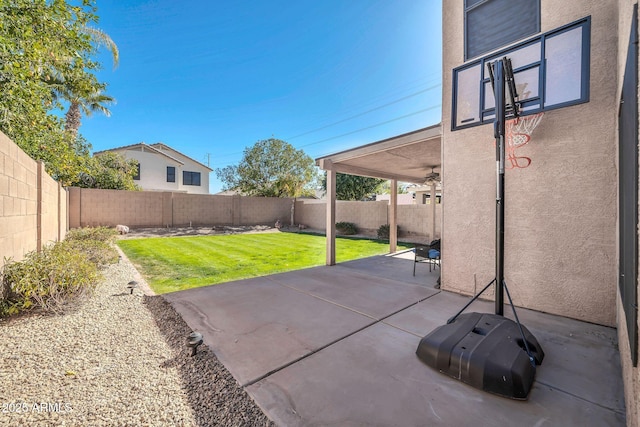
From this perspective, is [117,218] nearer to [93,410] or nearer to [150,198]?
[150,198]

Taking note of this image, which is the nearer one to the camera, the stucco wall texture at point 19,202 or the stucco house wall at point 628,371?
the stucco house wall at point 628,371

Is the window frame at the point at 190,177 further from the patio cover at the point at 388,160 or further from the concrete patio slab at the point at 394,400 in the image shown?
the concrete patio slab at the point at 394,400

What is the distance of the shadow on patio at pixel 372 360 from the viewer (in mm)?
1862

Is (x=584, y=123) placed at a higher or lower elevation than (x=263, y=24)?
lower

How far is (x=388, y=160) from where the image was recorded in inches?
265

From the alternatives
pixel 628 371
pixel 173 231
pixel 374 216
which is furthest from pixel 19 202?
pixel 374 216

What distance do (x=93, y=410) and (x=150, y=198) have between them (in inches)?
614

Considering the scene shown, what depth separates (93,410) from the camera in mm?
1812

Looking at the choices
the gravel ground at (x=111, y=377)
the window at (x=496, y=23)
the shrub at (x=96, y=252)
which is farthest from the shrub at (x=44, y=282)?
the window at (x=496, y=23)

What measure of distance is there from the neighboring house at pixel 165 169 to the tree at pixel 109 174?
2.43 m

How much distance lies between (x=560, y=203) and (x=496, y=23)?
300 cm

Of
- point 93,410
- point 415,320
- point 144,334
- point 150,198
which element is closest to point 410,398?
point 415,320

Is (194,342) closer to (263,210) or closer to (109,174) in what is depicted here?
(263,210)

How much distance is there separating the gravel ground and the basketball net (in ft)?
14.5
